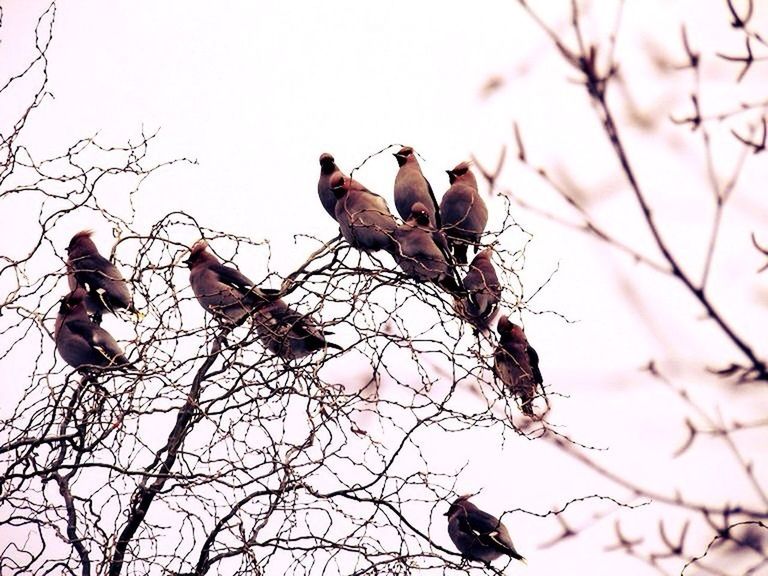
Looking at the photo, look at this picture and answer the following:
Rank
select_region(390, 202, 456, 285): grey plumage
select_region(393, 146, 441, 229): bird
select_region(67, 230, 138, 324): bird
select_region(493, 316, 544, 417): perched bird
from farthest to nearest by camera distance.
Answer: select_region(393, 146, 441, 229): bird → select_region(67, 230, 138, 324): bird → select_region(493, 316, 544, 417): perched bird → select_region(390, 202, 456, 285): grey plumage

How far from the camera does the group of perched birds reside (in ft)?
11.5

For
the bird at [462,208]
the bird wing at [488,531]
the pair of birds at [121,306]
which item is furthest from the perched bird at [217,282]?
the bird wing at [488,531]

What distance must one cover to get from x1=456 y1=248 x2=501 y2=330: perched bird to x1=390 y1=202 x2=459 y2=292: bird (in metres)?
0.10

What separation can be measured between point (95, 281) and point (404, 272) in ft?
5.10

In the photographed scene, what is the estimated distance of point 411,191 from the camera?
4.45 m

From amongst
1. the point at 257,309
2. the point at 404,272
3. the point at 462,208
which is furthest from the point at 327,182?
the point at 257,309

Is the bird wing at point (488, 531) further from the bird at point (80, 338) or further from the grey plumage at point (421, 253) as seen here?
the bird at point (80, 338)

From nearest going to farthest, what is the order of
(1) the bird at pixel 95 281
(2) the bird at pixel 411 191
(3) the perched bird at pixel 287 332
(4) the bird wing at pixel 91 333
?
(3) the perched bird at pixel 287 332 → (4) the bird wing at pixel 91 333 → (1) the bird at pixel 95 281 → (2) the bird at pixel 411 191

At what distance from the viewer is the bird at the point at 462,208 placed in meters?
4.37

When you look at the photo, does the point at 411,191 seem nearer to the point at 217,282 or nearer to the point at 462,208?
the point at 462,208

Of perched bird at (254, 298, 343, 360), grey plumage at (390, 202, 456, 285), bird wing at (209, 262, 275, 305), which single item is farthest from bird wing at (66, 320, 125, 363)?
grey plumage at (390, 202, 456, 285)

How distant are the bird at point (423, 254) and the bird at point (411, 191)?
1.54ft

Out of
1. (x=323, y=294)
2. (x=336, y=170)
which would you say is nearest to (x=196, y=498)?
(x=323, y=294)

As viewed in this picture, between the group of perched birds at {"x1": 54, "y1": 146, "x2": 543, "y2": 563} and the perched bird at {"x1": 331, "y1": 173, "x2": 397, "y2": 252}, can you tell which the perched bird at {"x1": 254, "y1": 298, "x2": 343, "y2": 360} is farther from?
the perched bird at {"x1": 331, "y1": 173, "x2": 397, "y2": 252}
